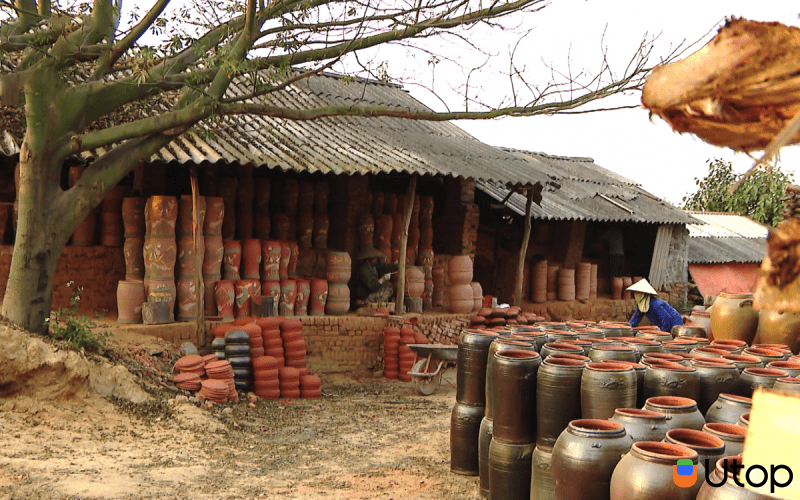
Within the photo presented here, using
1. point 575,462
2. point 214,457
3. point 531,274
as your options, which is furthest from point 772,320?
point 531,274

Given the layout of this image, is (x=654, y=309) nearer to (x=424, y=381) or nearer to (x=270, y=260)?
(x=424, y=381)

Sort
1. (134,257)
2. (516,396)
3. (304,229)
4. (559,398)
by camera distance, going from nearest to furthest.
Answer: (559,398) → (516,396) → (134,257) → (304,229)

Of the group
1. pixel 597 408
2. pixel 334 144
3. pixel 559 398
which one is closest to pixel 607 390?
pixel 597 408

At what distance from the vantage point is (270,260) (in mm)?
9328

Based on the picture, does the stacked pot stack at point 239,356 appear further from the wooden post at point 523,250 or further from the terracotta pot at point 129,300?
the wooden post at point 523,250

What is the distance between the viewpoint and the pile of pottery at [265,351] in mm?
8078

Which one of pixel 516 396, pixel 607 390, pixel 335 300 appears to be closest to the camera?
pixel 607 390

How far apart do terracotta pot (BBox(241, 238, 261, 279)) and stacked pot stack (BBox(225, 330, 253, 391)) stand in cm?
123

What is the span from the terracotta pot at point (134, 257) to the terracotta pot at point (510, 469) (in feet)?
18.1

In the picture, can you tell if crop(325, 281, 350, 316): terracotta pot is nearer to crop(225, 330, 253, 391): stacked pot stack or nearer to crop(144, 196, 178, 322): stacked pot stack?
crop(225, 330, 253, 391): stacked pot stack

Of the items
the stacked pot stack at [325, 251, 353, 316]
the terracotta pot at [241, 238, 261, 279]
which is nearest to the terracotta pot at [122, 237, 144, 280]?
the terracotta pot at [241, 238, 261, 279]

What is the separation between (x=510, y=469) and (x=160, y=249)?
531 centimetres

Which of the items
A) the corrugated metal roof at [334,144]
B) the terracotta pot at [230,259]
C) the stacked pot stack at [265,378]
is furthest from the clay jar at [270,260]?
the stacked pot stack at [265,378]

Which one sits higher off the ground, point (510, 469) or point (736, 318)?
point (736, 318)
